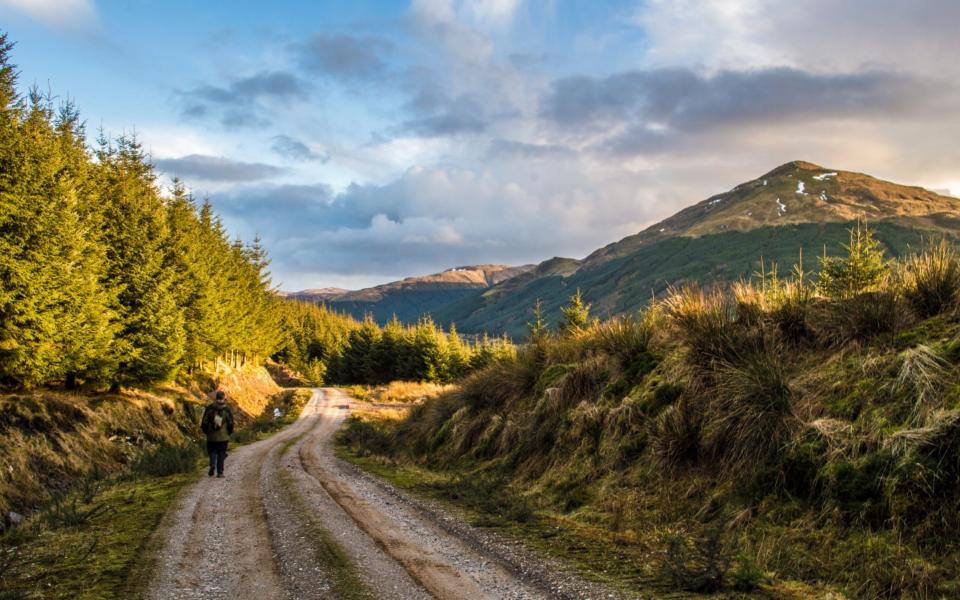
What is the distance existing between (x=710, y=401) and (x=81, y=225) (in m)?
23.1

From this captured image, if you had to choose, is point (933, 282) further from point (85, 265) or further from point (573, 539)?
point (85, 265)

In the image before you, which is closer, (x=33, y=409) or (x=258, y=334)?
(x=33, y=409)

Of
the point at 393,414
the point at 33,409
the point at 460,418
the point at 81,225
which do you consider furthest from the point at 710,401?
the point at 393,414

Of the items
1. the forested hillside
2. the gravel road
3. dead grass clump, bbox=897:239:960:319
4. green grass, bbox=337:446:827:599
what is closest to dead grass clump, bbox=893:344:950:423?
dead grass clump, bbox=897:239:960:319

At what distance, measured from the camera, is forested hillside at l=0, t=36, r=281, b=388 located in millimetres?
18812

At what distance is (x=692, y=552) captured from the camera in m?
6.76

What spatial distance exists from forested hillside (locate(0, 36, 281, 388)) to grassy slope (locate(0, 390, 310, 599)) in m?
6.66

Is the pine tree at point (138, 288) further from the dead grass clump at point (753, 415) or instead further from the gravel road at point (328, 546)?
the dead grass clump at point (753, 415)

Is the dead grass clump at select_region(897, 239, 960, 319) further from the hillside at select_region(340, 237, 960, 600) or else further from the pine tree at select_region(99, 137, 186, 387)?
the pine tree at select_region(99, 137, 186, 387)

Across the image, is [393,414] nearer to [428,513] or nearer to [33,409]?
[33,409]

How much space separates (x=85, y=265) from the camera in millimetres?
21734

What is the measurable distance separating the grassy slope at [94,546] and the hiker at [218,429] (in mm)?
758

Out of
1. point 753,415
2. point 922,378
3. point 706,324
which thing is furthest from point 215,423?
point 922,378

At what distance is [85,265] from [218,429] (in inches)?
415
